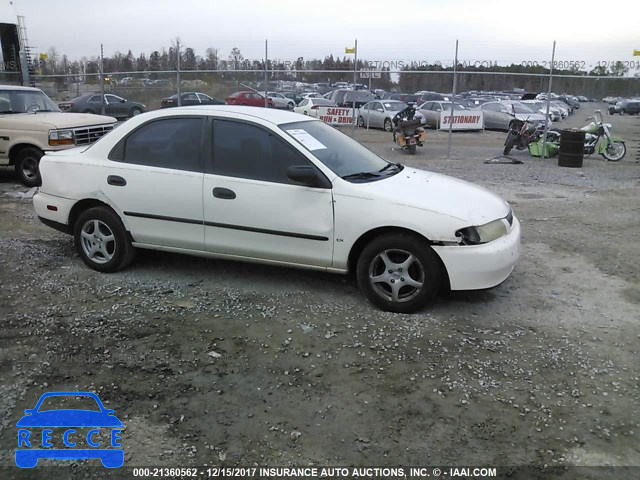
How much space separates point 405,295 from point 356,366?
3.26 ft

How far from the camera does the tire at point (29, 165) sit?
9742 mm

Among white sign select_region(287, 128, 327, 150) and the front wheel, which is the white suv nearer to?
white sign select_region(287, 128, 327, 150)

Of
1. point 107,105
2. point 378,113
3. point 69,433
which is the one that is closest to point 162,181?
point 69,433

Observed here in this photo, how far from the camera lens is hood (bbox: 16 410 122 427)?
10.3 ft

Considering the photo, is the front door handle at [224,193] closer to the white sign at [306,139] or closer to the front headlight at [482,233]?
the white sign at [306,139]

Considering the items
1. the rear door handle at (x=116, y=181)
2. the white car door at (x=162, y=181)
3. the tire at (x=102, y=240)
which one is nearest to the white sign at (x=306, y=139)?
the white car door at (x=162, y=181)

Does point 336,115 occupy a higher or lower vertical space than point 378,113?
higher

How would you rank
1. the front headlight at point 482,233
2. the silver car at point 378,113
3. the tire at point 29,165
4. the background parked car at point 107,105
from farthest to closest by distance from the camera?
the silver car at point 378,113 → the background parked car at point 107,105 → the tire at point 29,165 → the front headlight at point 482,233

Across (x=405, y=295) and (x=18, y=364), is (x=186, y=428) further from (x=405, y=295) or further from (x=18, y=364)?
(x=405, y=295)

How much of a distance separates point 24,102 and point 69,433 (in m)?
9.22

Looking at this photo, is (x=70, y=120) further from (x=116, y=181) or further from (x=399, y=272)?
(x=399, y=272)

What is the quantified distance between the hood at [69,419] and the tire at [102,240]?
7.77ft

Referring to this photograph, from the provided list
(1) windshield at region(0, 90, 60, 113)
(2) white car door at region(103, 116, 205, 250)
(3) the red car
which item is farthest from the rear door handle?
(3) the red car

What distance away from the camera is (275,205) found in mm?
4777
